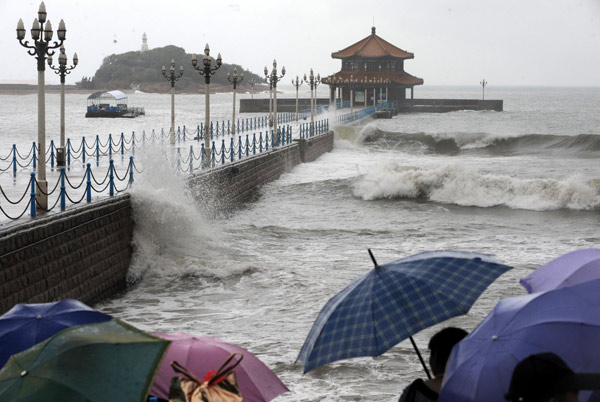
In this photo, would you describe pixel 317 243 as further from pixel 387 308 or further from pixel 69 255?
pixel 387 308

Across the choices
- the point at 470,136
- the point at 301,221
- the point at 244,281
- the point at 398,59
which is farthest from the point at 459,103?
the point at 244,281

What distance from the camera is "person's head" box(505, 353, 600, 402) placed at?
3482 millimetres

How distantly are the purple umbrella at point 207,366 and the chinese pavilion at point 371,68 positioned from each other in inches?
3745

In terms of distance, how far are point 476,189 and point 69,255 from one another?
20490 millimetres

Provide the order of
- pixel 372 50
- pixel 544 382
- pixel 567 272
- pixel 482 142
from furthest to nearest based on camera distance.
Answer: pixel 372 50, pixel 482 142, pixel 567 272, pixel 544 382

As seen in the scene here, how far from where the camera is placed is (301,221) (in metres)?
24.7

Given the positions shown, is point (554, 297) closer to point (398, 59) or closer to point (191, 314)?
point (191, 314)

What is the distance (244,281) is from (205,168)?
8967mm

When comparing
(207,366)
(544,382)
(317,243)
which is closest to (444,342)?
(544,382)

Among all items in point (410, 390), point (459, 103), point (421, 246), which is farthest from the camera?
point (459, 103)

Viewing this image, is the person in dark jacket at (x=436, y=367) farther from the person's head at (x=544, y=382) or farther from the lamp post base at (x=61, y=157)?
the lamp post base at (x=61, y=157)

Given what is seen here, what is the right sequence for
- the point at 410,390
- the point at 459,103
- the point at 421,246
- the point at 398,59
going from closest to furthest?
1. the point at 410,390
2. the point at 421,246
3. the point at 398,59
4. the point at 459,103

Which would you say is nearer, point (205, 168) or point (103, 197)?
point (103, 197)

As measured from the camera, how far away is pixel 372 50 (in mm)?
103375
